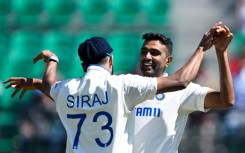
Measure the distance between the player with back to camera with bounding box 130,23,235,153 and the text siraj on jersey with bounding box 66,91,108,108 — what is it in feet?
3.11

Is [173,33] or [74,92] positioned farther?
[173,33]

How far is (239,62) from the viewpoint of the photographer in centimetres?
1306

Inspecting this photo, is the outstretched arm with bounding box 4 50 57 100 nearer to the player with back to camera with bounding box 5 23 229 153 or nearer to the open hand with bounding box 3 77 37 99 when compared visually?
the open hand with bounding box 3 77 37 99

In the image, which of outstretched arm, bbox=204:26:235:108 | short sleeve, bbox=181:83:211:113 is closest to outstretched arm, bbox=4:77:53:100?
short sleeve, bbox=181:83:211:113

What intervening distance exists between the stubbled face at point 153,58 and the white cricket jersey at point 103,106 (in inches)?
36.8

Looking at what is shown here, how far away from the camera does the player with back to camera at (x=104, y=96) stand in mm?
5602

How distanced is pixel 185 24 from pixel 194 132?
13.7ft

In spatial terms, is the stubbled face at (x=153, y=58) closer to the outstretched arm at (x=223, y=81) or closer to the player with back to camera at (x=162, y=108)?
the player with back to camera at (x=162, y=108)

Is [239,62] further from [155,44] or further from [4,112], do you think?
[155,44]

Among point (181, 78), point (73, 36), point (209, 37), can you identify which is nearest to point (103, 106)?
point (181, 78)

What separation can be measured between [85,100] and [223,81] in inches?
48.1

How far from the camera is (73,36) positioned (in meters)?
16.1

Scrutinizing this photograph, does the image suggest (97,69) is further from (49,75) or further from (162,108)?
(162,108)

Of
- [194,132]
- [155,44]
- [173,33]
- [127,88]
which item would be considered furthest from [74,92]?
[173,33]
